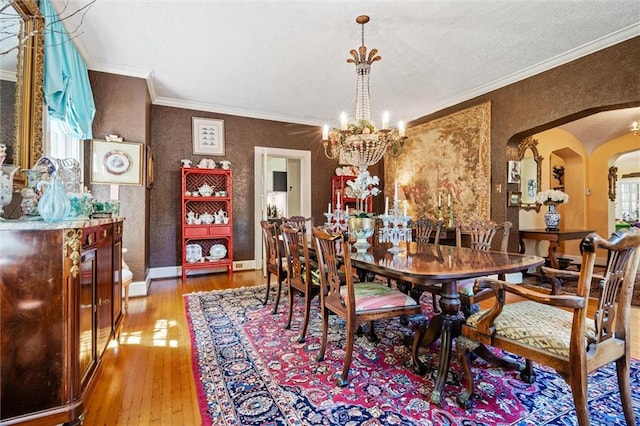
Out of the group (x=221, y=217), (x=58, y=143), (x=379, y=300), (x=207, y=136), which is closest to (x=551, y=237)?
(x=379, y=300)

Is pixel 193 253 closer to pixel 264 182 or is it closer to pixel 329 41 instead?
pixel 264 182

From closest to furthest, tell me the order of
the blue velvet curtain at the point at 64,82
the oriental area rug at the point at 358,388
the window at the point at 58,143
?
the oriental area rug at the point at 358,388 < the blue velvet curtain at the point at 64,82 < the window at the point at 58,143

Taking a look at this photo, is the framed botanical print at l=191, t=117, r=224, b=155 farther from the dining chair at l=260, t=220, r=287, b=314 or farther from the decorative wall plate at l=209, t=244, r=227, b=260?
the dining chair at l=260, t=220, r=287, b=314

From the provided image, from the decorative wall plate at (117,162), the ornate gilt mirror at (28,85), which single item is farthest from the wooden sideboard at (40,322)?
the decorative wall plate at (117,162)

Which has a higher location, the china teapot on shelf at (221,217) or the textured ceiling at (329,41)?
the textured ceiling at (329,41)

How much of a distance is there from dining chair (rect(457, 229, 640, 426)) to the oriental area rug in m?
0.21

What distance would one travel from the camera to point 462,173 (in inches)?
184

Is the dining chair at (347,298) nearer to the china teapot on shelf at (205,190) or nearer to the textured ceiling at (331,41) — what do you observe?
the textured ceiling at (331,41)

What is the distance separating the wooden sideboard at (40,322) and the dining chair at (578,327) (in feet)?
6.20

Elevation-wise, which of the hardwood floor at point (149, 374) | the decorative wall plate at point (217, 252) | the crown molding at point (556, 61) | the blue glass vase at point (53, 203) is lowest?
the hardwood floor at point (149, 374)

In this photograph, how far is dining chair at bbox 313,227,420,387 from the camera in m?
1.78

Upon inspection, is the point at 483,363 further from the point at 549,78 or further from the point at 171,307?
the point at 549,78

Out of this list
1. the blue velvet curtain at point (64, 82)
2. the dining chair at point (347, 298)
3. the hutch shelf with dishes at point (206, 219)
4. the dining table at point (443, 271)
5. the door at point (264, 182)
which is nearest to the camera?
the dining table at point (443, 271)

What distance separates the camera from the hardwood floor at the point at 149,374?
1542 millimetres
